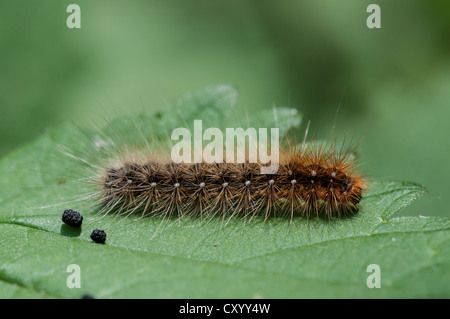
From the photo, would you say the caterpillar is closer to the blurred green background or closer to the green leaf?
the green leaf

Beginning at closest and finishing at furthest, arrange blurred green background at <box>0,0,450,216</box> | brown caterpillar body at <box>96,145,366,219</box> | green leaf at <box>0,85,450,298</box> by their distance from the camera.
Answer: green leaf at <box>0,85,450,298</box> → brown caterpillar body at <box>96,145,366,219</box> → blurred green background at <box>0,0,450,216</box>

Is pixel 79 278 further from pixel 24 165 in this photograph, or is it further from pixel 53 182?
pixel 24 165

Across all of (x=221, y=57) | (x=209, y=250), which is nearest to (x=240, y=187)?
(x=209, y=250)

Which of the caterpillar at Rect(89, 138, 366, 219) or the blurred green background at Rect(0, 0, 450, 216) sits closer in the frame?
the caterpillar at Rect(89, 138, 366, 219)

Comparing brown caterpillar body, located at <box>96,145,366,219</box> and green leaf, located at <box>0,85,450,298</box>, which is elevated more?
brown caterpillar body, located at <box>96,145,366,219</box>

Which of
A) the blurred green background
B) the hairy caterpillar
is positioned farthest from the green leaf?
the blurred green background
